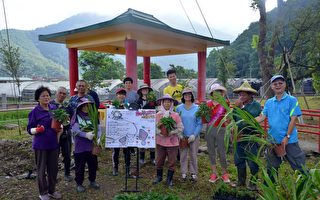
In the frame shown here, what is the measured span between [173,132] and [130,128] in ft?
2.19

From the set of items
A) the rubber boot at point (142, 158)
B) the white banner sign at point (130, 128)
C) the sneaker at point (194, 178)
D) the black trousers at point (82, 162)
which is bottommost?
the sneaker at point (194, 178)

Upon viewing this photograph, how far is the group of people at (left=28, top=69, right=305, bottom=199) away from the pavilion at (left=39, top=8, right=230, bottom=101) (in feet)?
7.29

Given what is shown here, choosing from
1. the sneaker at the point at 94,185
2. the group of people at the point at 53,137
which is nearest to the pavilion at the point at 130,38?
the group of people at the point at 53,137

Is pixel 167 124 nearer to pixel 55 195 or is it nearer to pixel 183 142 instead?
pixel 183 142

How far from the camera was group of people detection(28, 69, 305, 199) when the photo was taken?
339 centimetres

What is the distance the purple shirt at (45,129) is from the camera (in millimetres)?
3715

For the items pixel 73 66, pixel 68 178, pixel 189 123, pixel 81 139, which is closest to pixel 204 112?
pixel 189 123

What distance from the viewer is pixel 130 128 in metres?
4.14

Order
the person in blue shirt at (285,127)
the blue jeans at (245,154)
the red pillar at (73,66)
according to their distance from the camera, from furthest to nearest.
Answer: the red pillar at (73,66), the blue jeans at (245,154), the person in blue shirt at (285,127)

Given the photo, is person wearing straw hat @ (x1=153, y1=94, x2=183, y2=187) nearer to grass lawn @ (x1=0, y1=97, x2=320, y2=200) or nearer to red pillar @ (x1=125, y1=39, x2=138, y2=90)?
grass lawn @ (x1=0, y1=97, x2=320, y2=200)

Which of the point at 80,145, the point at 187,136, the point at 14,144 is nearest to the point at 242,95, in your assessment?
the point at 187,136

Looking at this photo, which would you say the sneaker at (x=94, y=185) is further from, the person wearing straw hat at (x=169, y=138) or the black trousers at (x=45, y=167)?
the person wearing straw hat at (x=169, y=138)

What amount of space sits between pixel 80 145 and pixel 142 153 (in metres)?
1.88

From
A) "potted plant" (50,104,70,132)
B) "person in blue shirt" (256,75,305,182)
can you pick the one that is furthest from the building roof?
"person in blue shirt" (256,75,305,182)
